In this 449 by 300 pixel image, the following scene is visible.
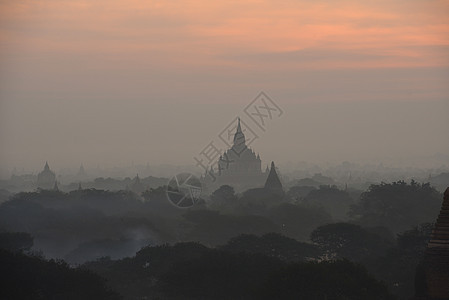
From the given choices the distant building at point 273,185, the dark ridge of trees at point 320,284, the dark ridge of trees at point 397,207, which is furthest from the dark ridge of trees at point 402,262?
the distant building at point 273,185

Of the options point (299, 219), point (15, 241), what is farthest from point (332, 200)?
point (15, 241)

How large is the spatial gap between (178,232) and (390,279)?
2031 inches

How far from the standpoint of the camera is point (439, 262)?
18453 millimetres

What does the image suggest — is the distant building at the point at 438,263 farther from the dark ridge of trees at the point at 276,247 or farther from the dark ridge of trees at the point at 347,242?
the dark ridge of trees at the point at 347,242

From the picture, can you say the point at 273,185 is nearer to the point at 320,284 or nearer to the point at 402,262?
the point at 402,262

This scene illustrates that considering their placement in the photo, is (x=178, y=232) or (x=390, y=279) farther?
(x=178, y=232)

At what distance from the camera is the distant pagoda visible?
1838 cm

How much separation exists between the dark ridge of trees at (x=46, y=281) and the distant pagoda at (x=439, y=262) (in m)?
29.1

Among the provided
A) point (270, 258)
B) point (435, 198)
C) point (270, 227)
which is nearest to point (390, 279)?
point (270, 258)

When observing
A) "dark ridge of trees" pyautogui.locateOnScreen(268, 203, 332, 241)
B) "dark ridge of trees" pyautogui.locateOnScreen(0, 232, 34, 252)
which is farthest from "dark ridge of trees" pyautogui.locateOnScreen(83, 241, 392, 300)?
"dark ridge of trees" pyautogui.locateOnScreen(268, 203, 332, 241)

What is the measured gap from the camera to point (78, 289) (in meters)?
47.1

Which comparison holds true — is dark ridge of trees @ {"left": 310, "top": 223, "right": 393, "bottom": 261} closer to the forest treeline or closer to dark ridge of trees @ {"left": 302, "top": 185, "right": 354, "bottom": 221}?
the forest treeline

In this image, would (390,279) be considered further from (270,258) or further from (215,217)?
(215,217)

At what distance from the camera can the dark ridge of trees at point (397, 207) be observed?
10056 centimetres
